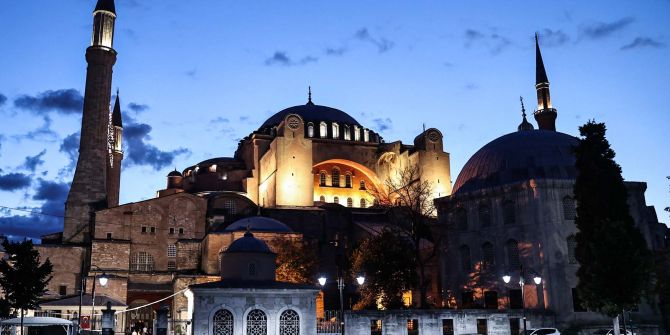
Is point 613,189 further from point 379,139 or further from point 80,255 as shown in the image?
point 379,139

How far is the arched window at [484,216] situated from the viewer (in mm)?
34406

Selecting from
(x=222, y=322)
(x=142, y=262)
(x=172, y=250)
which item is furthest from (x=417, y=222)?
(x=142, y=262)

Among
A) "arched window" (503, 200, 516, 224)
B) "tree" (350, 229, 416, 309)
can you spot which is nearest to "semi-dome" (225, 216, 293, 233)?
"tree" (350, 229, 416, 309)

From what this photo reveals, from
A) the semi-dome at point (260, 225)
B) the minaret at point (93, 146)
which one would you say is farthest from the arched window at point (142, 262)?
the semi-dome at point (260, 225)

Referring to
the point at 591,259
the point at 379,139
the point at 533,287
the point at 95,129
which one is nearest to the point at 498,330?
the point at 533,287

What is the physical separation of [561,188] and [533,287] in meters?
5.19

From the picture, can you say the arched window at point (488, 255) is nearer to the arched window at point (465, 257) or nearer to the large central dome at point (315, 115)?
the arched window at point (465, 257)

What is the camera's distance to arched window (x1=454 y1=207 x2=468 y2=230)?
35.4 m

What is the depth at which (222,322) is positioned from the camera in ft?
76.2

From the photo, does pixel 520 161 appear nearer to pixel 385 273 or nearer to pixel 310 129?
pixel 385 273

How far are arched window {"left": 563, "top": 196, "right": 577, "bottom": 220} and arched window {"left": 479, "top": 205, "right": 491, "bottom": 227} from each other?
4.03 metres

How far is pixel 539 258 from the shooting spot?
103 feet

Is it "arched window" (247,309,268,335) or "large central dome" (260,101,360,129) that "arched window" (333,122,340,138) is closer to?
"large central dome" (260,101,360,129)

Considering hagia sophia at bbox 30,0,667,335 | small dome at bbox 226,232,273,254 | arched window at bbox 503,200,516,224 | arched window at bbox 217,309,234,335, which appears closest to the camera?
arched window at bbox 217,309,234,335
